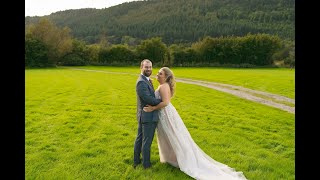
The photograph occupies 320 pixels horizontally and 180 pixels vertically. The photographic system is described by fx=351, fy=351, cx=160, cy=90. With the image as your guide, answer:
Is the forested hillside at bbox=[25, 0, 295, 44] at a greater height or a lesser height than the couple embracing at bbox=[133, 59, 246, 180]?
greater

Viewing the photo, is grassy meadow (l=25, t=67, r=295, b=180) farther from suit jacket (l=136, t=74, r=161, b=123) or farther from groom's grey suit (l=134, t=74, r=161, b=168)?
suit jacket (l=136, t=74, r=161, b=123)

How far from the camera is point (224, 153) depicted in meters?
9.18

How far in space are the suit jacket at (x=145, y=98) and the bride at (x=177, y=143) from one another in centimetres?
12

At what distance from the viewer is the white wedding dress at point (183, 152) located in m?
7.32

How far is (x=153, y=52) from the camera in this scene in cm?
8462

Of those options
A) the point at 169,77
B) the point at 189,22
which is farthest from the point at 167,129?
the point at 189,22

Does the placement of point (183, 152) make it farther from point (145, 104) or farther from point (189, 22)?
point (189, 22)

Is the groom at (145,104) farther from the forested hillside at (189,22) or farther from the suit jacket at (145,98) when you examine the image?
the forested hillside at (189,22)

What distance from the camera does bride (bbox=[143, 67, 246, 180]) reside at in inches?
289

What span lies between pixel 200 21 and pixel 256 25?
1166 inches

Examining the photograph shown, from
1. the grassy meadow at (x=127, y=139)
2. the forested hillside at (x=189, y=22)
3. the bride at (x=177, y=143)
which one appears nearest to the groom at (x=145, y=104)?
the bride at (x=177, y=143)

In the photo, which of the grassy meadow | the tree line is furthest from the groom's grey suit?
the tree line
